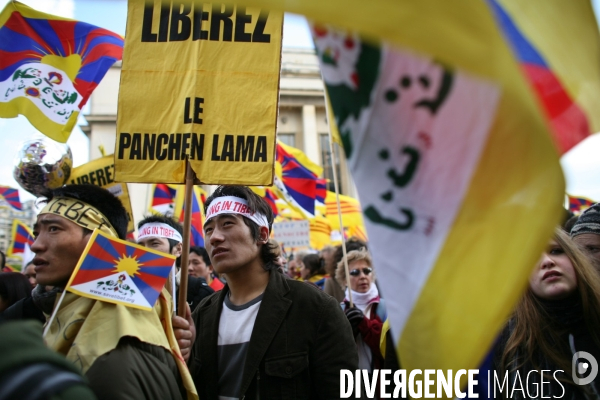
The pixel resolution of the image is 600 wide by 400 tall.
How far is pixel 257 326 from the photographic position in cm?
246

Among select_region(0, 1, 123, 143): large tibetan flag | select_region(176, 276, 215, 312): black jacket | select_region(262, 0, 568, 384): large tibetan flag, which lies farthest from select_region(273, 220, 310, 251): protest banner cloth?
select_region(262, 0, 568, 384): large tibetan flag

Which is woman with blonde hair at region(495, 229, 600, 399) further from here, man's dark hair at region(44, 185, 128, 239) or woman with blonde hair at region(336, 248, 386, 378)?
man's dark hair at region(44, 185, 128, 239)

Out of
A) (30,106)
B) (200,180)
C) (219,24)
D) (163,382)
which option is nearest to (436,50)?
(163,382)

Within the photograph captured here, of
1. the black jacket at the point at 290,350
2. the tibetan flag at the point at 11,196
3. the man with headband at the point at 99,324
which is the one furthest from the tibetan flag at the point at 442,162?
the tibetan flag at the point at 11,196

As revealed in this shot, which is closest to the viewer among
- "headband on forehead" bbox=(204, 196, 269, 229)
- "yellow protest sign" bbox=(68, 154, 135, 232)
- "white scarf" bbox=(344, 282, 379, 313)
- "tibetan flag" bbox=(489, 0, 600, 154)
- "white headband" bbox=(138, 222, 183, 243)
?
"tibetan flag" bbox=(489, 0, 600, 154)

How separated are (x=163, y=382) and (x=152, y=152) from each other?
4.20 ft

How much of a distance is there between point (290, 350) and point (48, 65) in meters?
3.27

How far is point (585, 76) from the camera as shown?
122 centimetres

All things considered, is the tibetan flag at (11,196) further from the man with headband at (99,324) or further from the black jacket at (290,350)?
the black jacket at (290,350)

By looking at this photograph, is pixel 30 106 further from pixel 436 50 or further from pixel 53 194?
pixel 436 50

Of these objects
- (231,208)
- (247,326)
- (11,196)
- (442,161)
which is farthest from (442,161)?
(11,196)

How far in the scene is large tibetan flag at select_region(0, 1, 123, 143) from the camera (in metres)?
3.87

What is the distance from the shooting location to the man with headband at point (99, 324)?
5.58ft

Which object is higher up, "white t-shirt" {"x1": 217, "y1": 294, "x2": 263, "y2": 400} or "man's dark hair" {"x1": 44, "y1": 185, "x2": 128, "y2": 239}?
"man's dark hair" {"x1": 44, "y1": 185, "x2": 128, "y2": 239}
